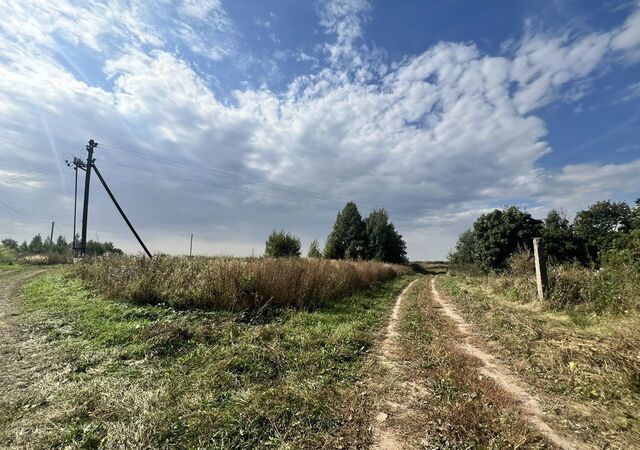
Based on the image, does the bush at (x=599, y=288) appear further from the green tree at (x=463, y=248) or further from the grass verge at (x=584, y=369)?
the green tree at (x=463, y=248)

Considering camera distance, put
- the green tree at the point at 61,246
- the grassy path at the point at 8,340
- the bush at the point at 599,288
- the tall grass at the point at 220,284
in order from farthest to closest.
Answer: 1. the green tree at the point at 61,246
2. the tall grass at the point at 220,284
3. the bush at the point at 599,288
4. the grassy path at the point at 8,340

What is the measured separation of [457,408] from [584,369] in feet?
7.87

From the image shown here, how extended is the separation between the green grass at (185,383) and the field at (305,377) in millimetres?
23

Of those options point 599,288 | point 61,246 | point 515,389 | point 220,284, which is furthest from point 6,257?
point 599,288

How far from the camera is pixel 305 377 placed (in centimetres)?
459

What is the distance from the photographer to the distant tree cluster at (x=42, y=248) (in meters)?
35.3

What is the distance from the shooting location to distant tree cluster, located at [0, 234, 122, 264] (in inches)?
1388

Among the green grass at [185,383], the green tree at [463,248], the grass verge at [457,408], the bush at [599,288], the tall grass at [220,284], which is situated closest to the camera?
the grass verge at [457,408]

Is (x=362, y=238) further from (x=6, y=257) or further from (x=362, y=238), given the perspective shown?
(x=6, y=257)

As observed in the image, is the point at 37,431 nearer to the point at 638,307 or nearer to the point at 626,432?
the point at 626,432

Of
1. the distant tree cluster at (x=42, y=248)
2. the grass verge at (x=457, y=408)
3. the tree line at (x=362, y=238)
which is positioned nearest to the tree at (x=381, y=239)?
the tree line at (x=362, y=238)

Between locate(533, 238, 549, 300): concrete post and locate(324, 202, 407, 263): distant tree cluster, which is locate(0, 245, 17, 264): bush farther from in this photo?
locate(533, 238, 549, 300): concrete post

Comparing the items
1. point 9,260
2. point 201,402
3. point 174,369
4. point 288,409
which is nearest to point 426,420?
point 288,409

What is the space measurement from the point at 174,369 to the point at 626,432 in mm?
5430
